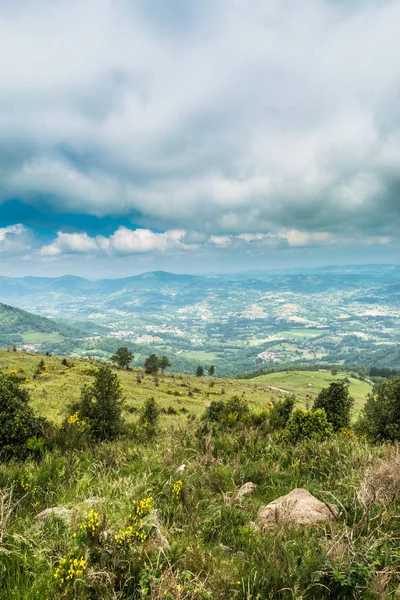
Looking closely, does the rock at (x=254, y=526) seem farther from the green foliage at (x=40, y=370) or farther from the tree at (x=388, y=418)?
the green foliage at (x=40, y=370)

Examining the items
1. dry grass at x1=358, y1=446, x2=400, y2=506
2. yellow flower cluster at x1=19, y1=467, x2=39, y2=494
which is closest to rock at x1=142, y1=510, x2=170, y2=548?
yellow flower cluster at x1=19, y1=467, x2=39, y2=494

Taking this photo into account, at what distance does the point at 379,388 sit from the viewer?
34719 mm

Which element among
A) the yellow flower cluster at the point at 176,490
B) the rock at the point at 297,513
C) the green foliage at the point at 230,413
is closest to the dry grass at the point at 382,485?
the rock at the point at 297,513

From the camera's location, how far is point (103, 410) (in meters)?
16.0

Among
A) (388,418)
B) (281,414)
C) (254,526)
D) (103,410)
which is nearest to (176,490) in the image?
(254,526)

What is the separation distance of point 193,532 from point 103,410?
12455 mm

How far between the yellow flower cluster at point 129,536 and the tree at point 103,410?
1210 cm

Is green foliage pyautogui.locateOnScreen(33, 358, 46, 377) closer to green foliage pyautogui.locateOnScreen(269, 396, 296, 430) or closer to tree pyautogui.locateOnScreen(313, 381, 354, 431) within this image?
tree pyautogui.locateOnScreen(313, 381, 354, 431)

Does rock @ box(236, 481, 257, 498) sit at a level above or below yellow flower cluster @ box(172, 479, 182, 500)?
below

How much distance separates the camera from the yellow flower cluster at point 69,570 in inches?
121

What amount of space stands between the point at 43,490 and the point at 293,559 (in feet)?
17.2

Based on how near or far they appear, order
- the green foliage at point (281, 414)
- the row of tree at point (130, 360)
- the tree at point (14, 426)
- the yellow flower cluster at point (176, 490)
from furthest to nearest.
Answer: the row of tree at point (130, 360), the green foliage at point (281, 414), the tree at point (14, 426), the yellow flower cluster at point (176, 490)

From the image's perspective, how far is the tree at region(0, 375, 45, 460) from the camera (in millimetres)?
9727

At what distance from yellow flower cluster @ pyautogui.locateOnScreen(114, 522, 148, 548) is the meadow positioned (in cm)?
1
